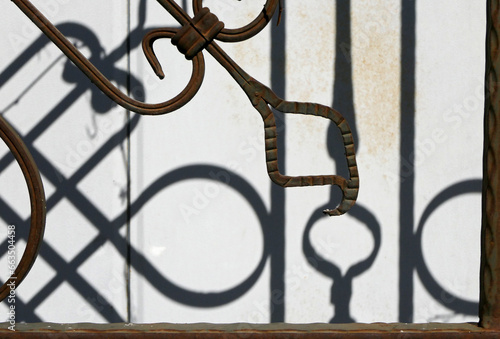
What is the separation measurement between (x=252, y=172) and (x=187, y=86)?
1.07 metres

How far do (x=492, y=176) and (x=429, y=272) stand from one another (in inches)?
44.9

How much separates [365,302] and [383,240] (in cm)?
22

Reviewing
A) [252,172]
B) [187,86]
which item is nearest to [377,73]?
[252,172]

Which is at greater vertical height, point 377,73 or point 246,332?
point 377,73

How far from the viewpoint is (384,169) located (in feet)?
7.18

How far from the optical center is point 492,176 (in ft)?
3.86

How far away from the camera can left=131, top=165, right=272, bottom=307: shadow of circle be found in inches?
85.8

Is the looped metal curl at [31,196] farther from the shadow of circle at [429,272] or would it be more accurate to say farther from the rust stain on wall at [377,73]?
the shadow of circle at [429,272]

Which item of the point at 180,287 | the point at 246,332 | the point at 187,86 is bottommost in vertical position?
the point at 180,287

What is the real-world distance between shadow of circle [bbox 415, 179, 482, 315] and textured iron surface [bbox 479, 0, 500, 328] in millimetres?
1039

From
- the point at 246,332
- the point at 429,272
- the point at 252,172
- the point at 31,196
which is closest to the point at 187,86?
the point at 31,196

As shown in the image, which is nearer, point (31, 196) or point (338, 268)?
point (31, 196)

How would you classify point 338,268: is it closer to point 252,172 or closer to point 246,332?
point 252,172

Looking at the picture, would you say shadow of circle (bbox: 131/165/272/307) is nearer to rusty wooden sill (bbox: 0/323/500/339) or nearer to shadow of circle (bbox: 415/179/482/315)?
shadow of circle (bbox: 415/179/482/315)
